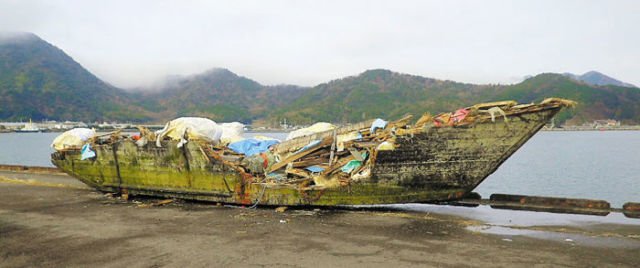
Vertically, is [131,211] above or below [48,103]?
below

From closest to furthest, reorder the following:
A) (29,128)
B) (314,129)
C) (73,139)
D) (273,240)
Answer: (273,240) < (314,129) < (73,139) < (29,128)

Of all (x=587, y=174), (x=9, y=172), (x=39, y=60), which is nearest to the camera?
(x=9, y=172)

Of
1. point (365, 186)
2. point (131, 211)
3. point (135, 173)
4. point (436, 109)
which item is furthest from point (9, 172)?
point (436, 109)

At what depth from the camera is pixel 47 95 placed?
167000 millimetres

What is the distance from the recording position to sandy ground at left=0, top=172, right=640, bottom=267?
5316 mm

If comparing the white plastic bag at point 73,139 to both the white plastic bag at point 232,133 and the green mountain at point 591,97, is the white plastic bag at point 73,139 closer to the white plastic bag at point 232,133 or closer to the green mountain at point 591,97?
the white plastic bag at point 232,133

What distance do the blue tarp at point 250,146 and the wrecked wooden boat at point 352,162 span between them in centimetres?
27

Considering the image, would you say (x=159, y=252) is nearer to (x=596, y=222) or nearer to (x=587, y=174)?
(x=596, y=222)

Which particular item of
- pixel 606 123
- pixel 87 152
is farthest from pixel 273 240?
pixel 606 123

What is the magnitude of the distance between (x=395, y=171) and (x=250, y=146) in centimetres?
389

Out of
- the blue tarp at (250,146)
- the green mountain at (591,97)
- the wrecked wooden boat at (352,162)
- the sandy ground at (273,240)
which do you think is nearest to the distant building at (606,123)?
the green mountain at (591,97)

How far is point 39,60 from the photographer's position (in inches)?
7598

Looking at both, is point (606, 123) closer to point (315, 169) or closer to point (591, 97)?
point (591, 97)

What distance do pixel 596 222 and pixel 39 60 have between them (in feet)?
763
